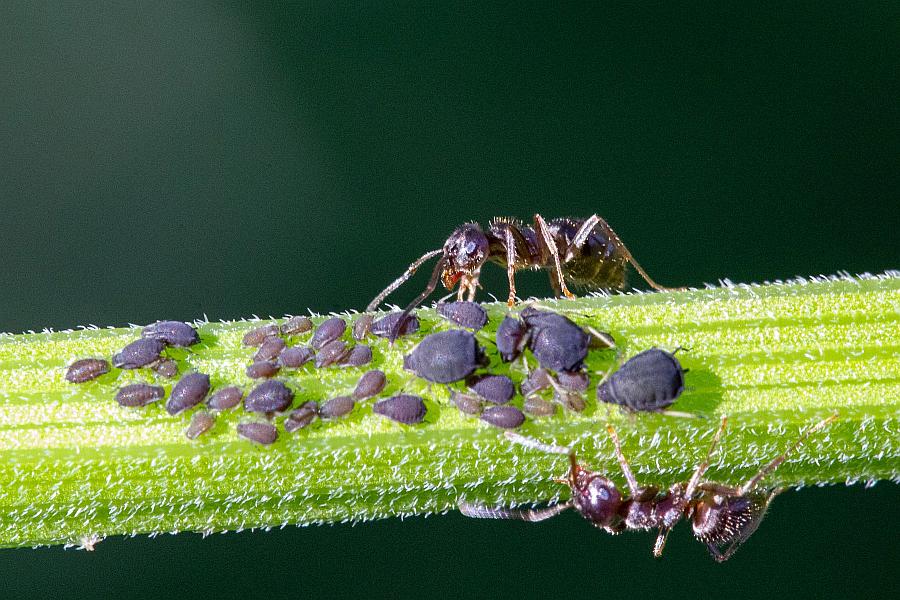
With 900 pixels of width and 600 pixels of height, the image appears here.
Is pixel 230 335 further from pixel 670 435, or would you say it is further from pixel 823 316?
pixel 823 316

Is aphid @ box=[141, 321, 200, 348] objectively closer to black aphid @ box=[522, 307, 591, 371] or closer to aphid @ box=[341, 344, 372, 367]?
aphid @ box=[341, 344, 372, 367]

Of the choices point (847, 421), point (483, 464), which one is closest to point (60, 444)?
point (483, 464)

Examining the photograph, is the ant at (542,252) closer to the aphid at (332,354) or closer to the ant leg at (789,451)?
the aphid at (332,354)

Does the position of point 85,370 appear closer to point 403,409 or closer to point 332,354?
point 332,354

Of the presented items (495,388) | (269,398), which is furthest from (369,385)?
(495,388)

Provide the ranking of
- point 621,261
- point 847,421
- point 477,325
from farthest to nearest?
1. point 621,261
2. point 477,325
3. point 847,421

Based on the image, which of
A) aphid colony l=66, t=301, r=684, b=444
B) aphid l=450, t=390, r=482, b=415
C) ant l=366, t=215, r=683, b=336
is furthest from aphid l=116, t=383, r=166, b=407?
ant l=366, t=215, r=683, b=336

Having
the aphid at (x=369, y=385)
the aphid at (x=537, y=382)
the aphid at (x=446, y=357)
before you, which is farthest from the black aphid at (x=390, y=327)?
the aphid at (x=537, y=382)
